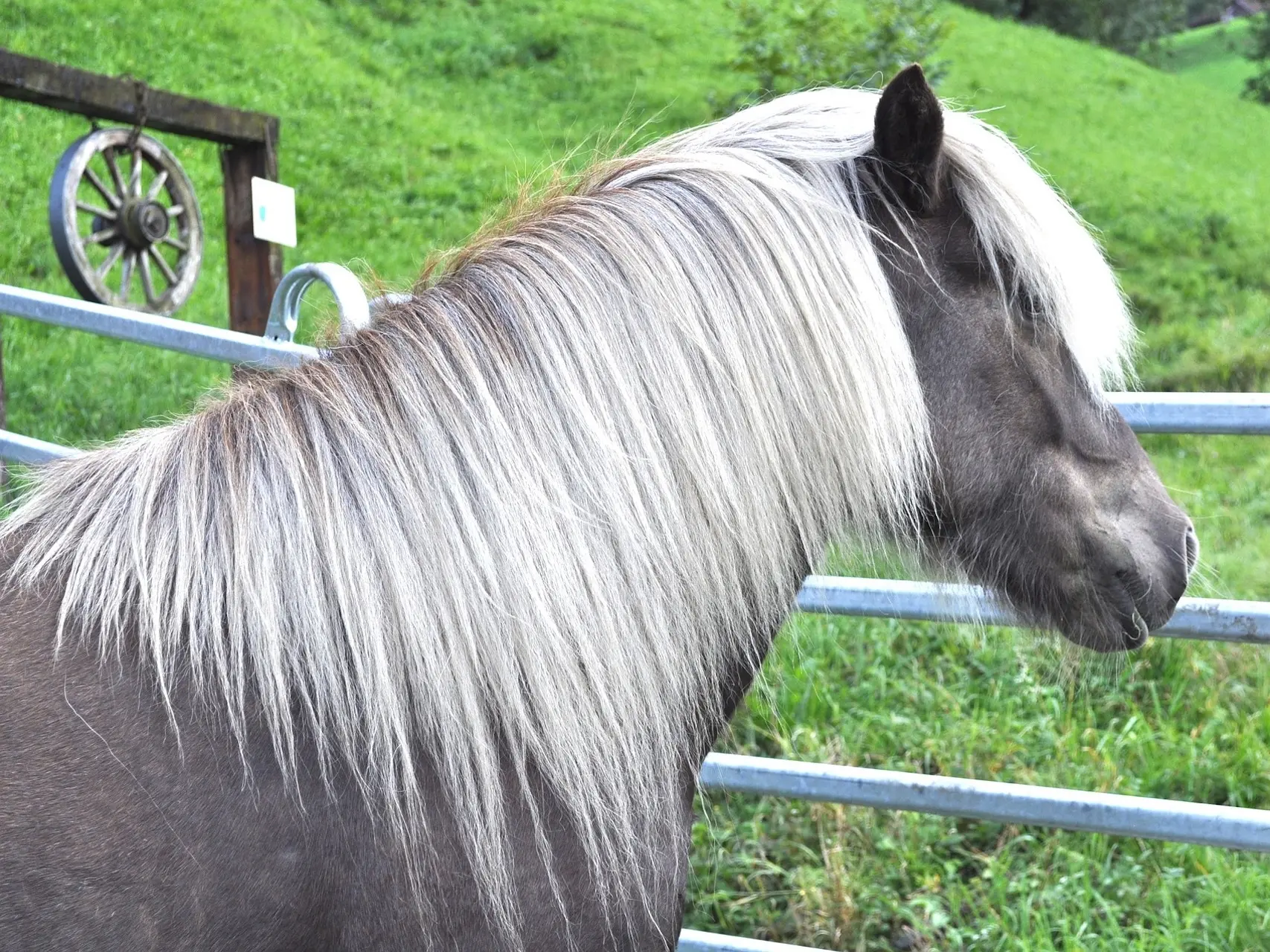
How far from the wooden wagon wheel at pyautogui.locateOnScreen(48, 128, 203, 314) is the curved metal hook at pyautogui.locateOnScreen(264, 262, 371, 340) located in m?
2.68

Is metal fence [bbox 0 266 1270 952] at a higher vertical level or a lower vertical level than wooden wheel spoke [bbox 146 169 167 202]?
lower

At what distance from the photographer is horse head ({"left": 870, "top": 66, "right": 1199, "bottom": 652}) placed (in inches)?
62.7

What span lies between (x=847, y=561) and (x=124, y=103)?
3941 millimetres

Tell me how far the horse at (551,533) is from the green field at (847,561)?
0.36 m

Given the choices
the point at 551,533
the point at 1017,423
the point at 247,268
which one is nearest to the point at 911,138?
the point at 1017,423

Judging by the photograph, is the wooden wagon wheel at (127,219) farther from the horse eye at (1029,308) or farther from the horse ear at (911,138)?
the horse eye at (1029,308)

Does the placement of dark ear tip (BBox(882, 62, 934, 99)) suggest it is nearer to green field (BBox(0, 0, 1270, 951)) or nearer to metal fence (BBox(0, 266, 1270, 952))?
green field (BBox(0, 0, 1270, 951))

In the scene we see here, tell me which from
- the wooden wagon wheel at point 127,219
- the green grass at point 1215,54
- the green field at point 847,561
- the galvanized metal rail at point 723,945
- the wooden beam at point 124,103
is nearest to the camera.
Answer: the galvanized metal rail at point 723,945

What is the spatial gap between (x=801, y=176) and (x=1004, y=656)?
2652 mm

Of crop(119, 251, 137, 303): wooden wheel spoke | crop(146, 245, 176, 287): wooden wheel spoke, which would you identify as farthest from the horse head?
crop(146, 245, 176, 287): wooden wheel spoke

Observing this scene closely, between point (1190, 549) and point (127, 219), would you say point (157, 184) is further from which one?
point (1190, 549)

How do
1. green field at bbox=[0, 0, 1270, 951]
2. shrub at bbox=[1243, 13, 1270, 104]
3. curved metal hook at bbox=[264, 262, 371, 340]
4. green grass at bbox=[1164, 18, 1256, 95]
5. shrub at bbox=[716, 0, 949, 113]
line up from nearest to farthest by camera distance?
curved metal hook at bbox=[264, 262, 371, 340], green field at bbox=[0, 0, 1270, 951], shrub at bbox=[716, 0, 949, 113], shrub at bbox=[1243, 13, 1270, 104], green grass at bbox=[1164, 18, 1256, 95]

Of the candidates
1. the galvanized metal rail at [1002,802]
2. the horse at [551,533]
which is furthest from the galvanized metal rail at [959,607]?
the galvanized metal rail at [1002,802]

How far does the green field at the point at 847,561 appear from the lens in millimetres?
2973
